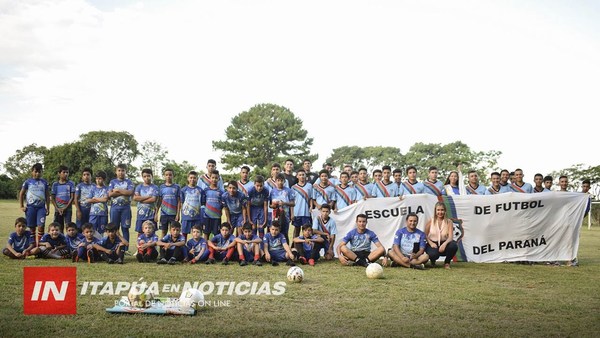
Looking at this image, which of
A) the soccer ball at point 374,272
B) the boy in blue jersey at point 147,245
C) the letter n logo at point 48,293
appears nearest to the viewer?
the letter n logo at point 48,293

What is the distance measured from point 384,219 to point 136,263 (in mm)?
5202

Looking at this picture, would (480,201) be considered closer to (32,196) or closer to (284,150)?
(32,196)

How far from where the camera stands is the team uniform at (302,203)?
1069cm

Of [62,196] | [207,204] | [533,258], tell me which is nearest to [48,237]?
[62,196]

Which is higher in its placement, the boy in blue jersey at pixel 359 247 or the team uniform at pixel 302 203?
the team uniform at pixel 302 203

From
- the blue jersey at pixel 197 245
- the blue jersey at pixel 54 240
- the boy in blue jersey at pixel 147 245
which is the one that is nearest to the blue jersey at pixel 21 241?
the blue jersey at pixel 54 240

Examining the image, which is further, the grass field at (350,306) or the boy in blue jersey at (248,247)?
the boy in blue jersey at (248,247)

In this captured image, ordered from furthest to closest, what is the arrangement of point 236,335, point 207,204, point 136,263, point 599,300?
point 207,204, point 136,263, point 599,300, point 236,335

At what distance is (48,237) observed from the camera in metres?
9.74

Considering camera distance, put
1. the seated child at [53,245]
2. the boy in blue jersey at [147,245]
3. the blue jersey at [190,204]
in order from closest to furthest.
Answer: the boy in blue jersey at [147,245] < the seated child at [53,245] < the blue jersey at [190,204]

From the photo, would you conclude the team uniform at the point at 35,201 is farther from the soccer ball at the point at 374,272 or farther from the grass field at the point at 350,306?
the soccer ball at the point at 374,272

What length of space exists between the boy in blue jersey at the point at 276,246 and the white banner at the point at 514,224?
1514 millimetres

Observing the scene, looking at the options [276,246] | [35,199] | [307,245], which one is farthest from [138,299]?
[35,199]

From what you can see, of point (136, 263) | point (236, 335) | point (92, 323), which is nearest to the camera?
point (236, 335)
